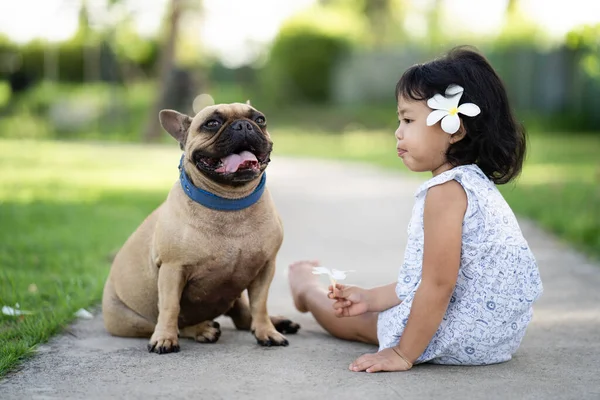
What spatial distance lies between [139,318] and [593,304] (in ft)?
9.03

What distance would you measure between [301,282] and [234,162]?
104 centimetres

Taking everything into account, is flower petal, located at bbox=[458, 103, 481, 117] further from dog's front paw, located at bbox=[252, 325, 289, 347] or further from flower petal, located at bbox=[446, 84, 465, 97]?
dog's front paw, located at bbox=[252, 325, 289, 347]

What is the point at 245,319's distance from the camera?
438 cm

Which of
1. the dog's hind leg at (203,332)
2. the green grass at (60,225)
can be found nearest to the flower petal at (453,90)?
the dog's hind leg at (203,332)

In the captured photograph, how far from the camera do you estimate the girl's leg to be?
3.99 meters

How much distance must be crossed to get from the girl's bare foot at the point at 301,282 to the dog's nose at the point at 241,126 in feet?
3.48

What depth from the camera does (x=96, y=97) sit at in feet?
88.3

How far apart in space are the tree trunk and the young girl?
730 inches

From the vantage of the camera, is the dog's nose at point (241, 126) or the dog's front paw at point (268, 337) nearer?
the dog's nose at point (241, 126)

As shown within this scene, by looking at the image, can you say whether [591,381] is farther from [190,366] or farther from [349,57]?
[349,57]

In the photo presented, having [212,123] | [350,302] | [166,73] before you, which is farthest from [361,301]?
[166,73]

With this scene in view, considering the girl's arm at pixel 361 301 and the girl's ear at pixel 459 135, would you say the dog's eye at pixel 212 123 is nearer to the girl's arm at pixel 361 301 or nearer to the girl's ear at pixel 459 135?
the girl's arm at pixel 361 301

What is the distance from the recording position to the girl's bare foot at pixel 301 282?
446 centimetres

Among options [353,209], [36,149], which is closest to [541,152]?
[353,209]
